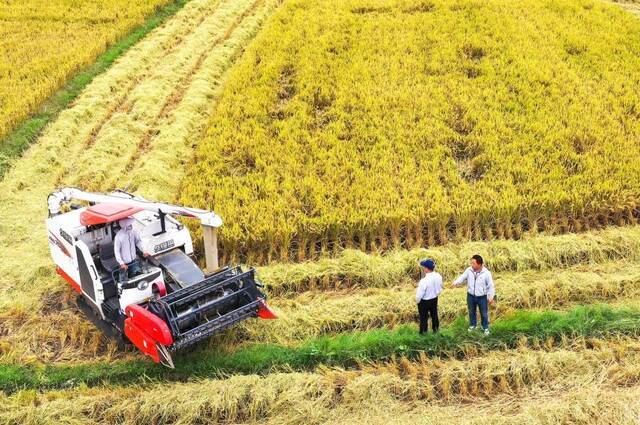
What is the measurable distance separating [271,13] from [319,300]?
15.4 metres

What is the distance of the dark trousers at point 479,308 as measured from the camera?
7.78 metres

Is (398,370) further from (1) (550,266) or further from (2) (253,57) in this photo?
(2) (253,57)

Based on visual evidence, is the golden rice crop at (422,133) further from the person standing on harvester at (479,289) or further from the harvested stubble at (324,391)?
the harvested stubble at (324,391)

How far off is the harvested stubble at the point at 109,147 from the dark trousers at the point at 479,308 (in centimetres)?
483

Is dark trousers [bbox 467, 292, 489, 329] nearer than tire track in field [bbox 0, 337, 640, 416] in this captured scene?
No

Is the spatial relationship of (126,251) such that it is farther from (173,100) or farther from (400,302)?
(173,100)

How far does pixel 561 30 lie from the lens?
1789cm

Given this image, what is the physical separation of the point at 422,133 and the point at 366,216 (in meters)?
3.31

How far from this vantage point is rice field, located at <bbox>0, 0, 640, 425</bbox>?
7.22 meters

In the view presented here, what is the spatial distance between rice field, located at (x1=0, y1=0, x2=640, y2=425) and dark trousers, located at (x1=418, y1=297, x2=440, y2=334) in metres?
0.22

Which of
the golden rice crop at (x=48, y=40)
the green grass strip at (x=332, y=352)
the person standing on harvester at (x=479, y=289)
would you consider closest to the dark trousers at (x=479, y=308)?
the person standing on harvester at (x=479, y=289)

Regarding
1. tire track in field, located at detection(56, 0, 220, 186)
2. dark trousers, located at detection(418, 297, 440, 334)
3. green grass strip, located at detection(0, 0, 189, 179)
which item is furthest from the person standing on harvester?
green grass strip, located at detection(0, 0, 189, 179)

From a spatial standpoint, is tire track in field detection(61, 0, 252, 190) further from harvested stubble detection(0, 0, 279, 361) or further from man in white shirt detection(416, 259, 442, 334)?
man in white shirt detection(416, 259, 442, 334)

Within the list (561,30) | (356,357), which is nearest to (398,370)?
(356,357)
